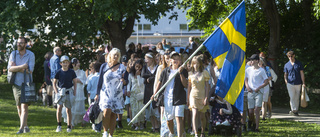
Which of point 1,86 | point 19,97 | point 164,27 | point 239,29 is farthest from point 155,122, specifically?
point 164,27

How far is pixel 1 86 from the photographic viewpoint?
26500mm

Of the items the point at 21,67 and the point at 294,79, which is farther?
the point at 294,79

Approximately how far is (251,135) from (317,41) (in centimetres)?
983

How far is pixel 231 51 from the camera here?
879 cm

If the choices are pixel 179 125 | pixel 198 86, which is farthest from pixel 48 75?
pixel 179 125

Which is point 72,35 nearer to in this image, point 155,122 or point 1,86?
point 155,122

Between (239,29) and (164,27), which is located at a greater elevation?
(164,27)

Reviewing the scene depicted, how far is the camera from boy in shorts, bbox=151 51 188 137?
960 centimetres

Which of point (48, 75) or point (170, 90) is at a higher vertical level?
point (48, 75)

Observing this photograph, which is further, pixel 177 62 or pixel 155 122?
pixel 155 122

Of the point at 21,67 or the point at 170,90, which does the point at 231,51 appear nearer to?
the point at 170,90

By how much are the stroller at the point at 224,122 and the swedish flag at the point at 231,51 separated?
6.76 ft

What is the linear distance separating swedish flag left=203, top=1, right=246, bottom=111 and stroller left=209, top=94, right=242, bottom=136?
2.06 meters

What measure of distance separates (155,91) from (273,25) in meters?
11.3
